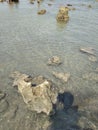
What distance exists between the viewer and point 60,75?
1753 centimetres

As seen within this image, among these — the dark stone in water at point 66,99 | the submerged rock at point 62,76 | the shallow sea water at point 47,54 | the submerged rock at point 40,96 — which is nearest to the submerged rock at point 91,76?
the shallow sea water at point 47,54

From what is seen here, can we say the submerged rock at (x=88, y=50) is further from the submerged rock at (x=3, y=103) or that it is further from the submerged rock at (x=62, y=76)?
the submerged rock at (x=3, y=103)

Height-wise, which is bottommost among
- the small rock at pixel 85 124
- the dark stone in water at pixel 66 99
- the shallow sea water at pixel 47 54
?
the shallow sea water at pixel 47 54

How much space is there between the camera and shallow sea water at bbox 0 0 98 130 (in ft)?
43.5

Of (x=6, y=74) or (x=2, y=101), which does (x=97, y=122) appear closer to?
(x=2, y=101)

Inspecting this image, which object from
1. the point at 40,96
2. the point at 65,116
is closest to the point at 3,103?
the point at 40,96

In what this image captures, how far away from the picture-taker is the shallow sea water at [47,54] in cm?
1327

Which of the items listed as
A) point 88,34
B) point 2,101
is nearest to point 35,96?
point 2,101

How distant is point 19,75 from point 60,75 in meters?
3.40

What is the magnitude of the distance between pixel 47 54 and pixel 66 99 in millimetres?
8483

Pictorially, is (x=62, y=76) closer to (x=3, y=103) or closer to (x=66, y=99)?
(x=66, y=99)

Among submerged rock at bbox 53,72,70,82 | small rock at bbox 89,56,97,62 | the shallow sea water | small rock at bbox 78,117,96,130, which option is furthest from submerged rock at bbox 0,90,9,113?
small rock at bbox 89,56,97,62

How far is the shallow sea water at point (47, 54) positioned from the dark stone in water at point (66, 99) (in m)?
0.34

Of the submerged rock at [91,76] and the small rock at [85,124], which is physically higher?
the small rock at [85,124]
